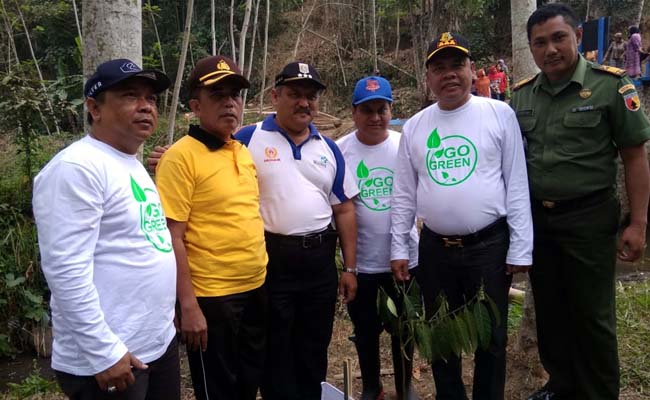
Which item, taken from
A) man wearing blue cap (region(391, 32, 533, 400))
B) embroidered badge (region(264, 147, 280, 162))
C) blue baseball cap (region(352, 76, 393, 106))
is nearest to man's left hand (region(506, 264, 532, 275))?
man wearing blue cap (region(391, 32, 533, 400))

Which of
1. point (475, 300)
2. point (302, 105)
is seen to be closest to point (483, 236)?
point (475, 300)

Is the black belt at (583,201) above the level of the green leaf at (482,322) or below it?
above

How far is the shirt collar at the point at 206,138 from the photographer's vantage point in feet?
8.31

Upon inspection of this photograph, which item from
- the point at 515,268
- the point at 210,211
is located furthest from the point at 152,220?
the point at 515,268

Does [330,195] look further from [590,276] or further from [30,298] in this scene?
[30,298]

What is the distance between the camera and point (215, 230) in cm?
246

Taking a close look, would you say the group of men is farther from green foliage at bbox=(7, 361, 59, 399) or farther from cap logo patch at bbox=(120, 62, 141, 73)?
Answer: green foliage at bbox=(7, 361, 59, 399)

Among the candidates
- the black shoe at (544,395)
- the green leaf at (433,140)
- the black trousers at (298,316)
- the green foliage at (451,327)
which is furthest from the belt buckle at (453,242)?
the black shoe at (544,395)

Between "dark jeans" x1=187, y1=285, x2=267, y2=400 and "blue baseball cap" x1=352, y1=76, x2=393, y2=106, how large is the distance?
4.15 feet

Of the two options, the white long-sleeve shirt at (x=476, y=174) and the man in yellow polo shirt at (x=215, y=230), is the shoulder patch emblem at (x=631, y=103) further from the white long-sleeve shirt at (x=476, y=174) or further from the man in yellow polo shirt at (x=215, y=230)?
the man in yellow polo shirt at (x=215, y=230)

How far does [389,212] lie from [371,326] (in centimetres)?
74

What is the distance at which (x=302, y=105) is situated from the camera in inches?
112

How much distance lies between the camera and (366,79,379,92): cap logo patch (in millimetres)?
3141

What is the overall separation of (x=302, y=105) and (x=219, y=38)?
18691mm
